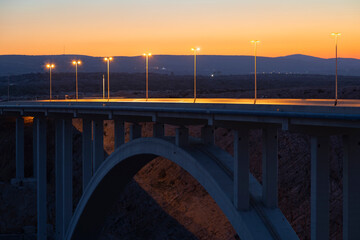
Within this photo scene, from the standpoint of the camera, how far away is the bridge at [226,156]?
555 inches

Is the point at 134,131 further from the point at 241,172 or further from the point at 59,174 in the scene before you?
the point at 241,172

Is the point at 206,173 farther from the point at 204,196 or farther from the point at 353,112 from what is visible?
the point at 204,196

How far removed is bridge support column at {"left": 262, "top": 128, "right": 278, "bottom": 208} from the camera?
17453mm

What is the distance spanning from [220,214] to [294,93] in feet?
67.2

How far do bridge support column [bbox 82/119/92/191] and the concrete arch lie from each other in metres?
Result: 1.03

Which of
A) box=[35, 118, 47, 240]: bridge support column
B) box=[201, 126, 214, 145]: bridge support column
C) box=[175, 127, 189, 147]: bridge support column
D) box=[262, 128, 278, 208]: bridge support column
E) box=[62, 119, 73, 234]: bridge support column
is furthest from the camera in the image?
box=[35, 118, 47, 240]: bridge support column

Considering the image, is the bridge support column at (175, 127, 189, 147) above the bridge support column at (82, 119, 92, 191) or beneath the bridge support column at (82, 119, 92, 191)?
above

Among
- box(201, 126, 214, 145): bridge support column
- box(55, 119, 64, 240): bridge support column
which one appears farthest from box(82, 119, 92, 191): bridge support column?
box(201, 126, 214, 145): bridge support column

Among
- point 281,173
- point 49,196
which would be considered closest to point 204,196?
point 281,173

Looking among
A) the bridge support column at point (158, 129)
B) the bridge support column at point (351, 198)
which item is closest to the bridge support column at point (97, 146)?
the bridge support column at point (158, 129)

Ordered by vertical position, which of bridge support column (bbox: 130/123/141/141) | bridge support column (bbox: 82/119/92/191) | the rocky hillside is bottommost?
the rocky hillside

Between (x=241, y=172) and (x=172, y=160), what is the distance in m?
6.38

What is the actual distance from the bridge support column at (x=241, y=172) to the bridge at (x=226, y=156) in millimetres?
34

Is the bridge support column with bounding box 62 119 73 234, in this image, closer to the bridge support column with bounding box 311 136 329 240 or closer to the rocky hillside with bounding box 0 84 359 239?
the rocky hillside with bounding box 0 84 359 239
